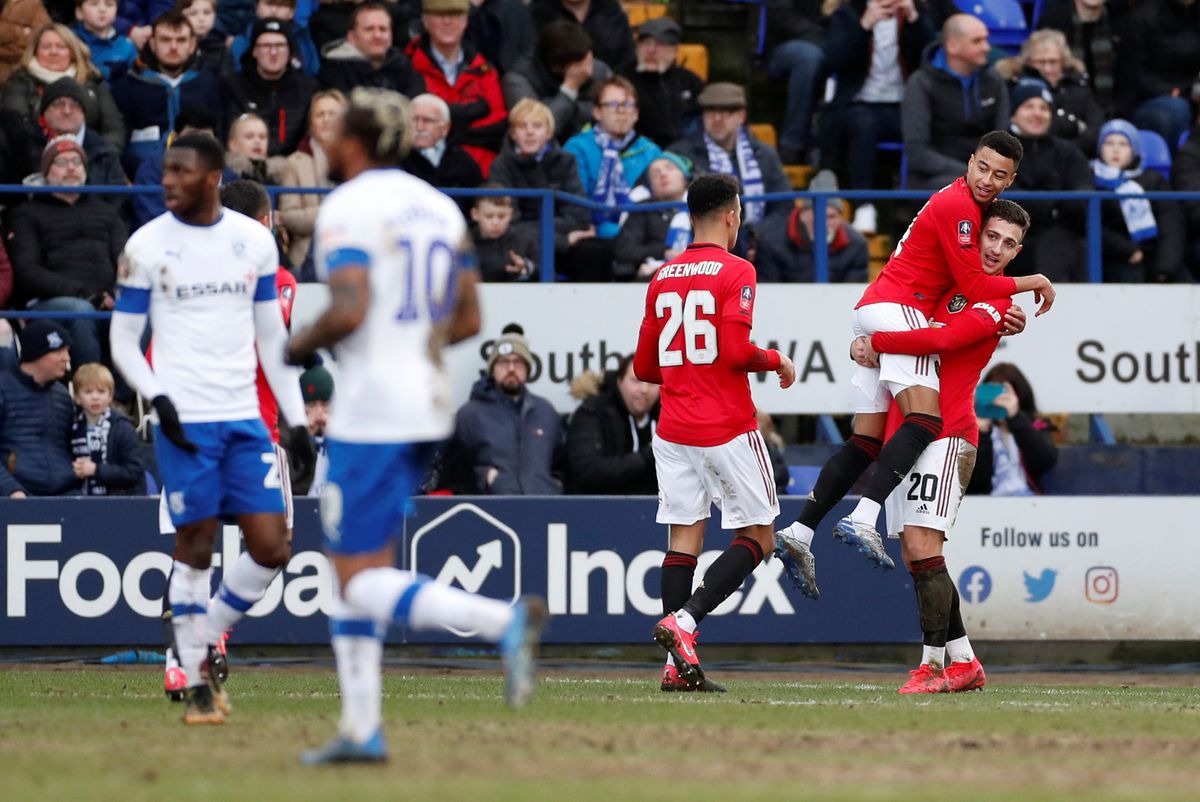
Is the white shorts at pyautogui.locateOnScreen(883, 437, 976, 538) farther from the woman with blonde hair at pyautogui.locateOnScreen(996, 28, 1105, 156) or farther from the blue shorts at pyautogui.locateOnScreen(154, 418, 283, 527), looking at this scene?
the woman with blonde hair at pyautogui.locateOnScreen(996, 28, 1105, 156)

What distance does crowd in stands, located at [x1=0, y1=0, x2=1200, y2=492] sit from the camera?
14.9 meters

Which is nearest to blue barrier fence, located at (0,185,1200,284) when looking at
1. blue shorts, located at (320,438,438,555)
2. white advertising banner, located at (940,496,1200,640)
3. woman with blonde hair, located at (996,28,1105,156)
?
woman with blonde hair, located at (996,28,1105,156)

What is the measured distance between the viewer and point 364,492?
6527 mm

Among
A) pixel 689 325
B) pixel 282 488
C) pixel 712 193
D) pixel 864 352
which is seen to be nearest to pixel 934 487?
pixel 864 352

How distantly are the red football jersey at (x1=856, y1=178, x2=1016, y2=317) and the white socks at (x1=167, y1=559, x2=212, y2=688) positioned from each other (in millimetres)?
4094

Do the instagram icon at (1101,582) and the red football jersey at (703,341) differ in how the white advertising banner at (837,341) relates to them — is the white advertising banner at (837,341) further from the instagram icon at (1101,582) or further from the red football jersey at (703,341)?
the red football jersey at (703,341)

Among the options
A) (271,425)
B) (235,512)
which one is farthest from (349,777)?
(271,425)

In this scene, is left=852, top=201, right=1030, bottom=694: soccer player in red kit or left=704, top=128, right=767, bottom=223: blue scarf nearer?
left=852, top=201, right=1030, bottom=694: soccer player in red kit

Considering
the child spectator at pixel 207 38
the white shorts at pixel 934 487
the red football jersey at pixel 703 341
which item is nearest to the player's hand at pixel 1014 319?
the white shorts at pixel 934 487

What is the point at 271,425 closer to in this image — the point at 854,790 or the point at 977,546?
the point at 854,790

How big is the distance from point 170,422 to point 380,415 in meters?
2.01

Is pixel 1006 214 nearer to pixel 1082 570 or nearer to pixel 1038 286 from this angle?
pixel 1038 286

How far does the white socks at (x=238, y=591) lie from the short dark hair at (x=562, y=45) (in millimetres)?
9179

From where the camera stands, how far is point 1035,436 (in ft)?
49.4
